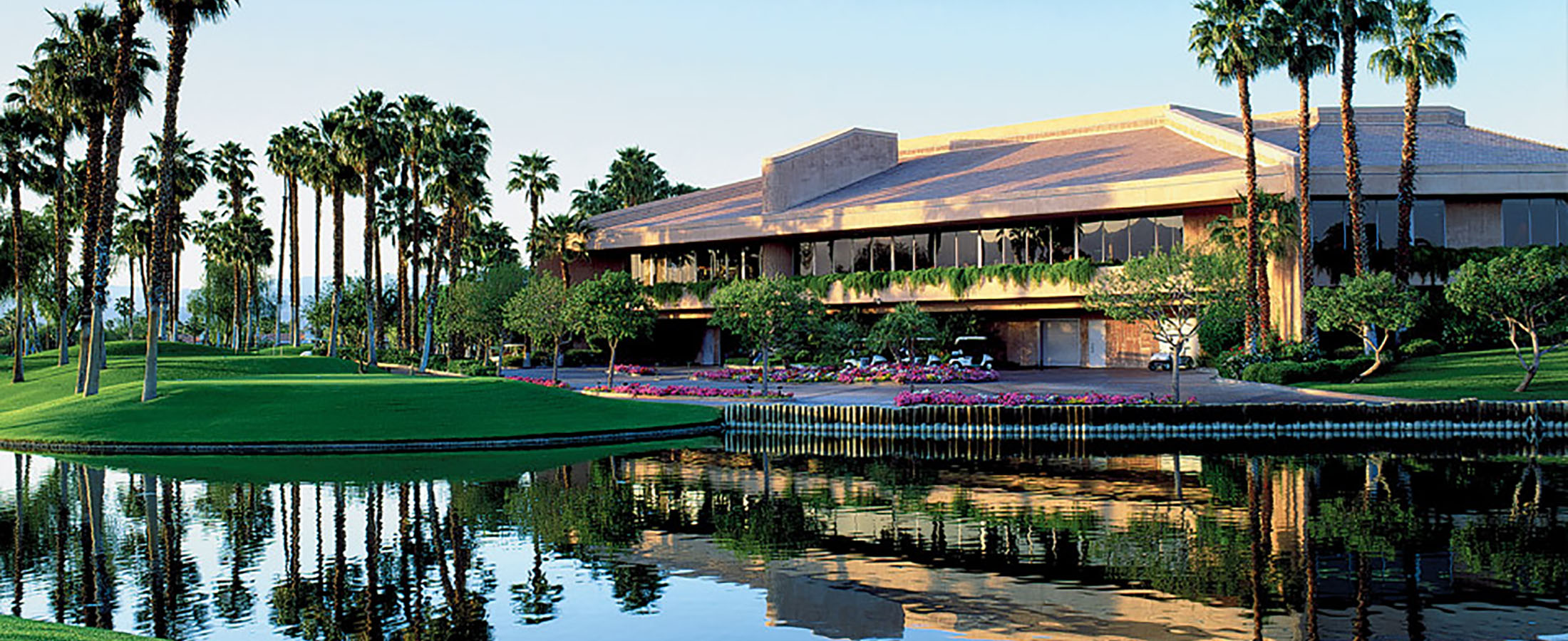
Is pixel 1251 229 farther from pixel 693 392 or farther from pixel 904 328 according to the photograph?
pixel 693 392

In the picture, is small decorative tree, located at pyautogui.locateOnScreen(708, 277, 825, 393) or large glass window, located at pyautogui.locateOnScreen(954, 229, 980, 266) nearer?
small decorative tree, located at pyautogui.locateOnScreen(708, 277, 825, 393)

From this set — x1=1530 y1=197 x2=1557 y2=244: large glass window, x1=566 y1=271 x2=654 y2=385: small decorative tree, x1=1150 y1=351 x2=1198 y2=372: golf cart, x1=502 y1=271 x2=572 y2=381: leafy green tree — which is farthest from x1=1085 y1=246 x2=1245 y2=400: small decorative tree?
x1=502 y1=271 x2=572 y2=381: leafy green tree

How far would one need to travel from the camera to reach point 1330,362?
4319 cm

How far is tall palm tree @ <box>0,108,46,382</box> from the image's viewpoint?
55406mm

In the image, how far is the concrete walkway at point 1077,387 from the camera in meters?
39.7

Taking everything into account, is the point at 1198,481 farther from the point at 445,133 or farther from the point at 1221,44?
the point at 445,133

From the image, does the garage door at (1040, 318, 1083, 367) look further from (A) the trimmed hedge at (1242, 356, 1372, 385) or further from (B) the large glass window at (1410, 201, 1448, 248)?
(A) the trimmed hedge at (1242, 356, 1372, 385)

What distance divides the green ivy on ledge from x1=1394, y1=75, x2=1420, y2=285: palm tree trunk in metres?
12.3

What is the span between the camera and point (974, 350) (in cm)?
6309

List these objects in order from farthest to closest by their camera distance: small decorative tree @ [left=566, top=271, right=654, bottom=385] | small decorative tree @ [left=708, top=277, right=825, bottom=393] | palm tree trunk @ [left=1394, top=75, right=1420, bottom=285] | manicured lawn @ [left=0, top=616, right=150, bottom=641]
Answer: small decorative tree @ [left=566, top=271, right=654, bottom=385]
palm tree trunk @ [left=1394, top=75, right=1420, bottom=285]
small decorative tree @ [left=708, top=277, right=825, bottom=393]
manicured lawn @ [left=0, top=616, right=150, bottom=641]

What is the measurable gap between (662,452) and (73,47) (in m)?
31.0

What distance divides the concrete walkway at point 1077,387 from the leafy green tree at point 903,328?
234cm

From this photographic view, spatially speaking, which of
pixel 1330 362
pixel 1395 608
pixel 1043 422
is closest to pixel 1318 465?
pixel 1043 422

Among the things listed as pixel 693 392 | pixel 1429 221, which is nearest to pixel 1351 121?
pixel 1429 221
